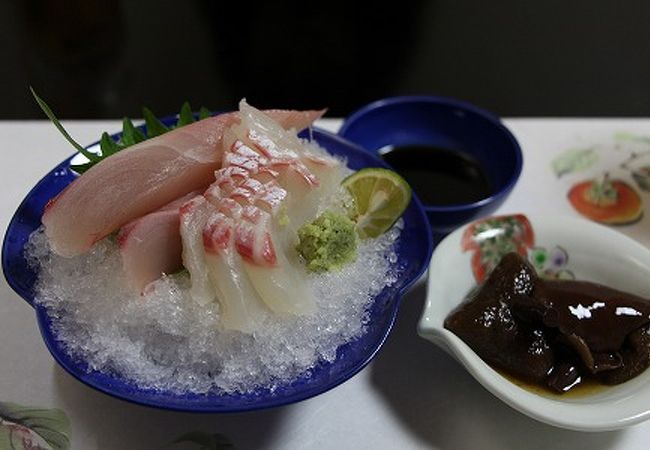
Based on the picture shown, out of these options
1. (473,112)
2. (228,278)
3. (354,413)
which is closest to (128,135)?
(228,278)

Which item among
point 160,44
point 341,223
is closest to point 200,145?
point 341,223

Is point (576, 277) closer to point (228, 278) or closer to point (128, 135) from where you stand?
point (228, 278)

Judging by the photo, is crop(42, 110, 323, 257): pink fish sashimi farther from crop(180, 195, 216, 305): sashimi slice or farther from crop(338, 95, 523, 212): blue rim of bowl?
crop(338, 95, 523, 212): blue rim of bowl

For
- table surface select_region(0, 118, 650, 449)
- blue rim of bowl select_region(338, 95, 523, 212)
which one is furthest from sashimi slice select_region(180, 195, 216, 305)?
blue rim of bowl select_region(338, 95, 523, 212)

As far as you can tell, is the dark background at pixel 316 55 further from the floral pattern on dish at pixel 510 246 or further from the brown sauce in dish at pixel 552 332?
the brown sauce in dish at pixel 552 332

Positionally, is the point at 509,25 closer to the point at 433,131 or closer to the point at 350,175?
the point at 433,131

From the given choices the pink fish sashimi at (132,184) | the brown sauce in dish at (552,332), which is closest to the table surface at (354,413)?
the brown sauce in dish at (552,332)
